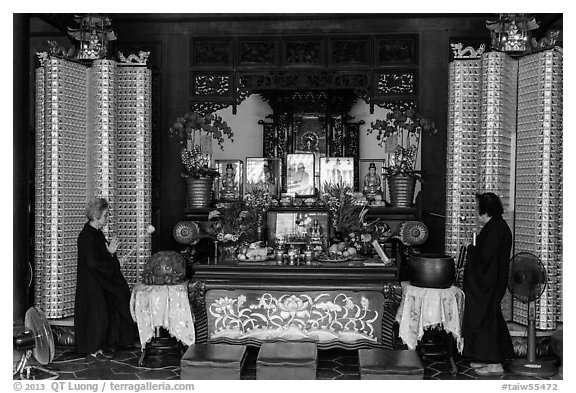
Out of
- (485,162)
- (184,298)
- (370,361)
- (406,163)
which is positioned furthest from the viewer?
(406,163)

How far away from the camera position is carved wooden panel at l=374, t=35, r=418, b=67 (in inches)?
282

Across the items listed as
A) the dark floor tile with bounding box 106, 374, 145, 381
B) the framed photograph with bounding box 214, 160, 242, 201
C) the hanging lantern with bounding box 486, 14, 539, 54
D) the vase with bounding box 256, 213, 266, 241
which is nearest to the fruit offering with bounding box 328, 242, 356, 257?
the vase with bounding box 256, 213, 266, 241

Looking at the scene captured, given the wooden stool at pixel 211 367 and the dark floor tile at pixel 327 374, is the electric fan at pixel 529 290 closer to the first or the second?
the dark floor tile at pixel 327 374

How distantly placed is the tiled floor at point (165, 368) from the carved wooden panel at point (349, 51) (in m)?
3.13

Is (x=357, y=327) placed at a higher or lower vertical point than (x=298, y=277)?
lower

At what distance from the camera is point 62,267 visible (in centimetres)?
646

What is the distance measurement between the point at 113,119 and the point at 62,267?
161 cm

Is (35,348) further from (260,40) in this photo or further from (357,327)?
(260,40)

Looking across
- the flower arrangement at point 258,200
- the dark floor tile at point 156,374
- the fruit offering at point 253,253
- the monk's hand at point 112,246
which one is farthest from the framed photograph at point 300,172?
the dark floor tile at point 156,374

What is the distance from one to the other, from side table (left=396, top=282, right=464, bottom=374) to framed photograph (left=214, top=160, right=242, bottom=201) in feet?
8.44

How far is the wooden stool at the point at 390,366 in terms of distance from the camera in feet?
15.5

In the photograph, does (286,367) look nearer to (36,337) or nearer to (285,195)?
(36,337)

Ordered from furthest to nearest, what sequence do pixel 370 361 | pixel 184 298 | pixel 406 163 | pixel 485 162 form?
pixel 406 163, pixel 485 162, pixel 184 298, pixel 370 361
